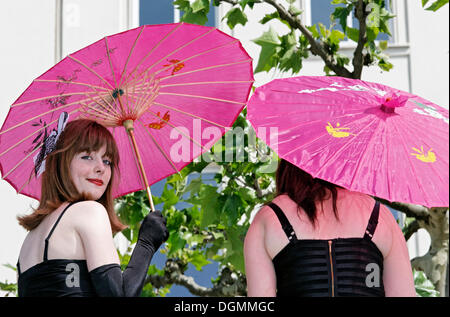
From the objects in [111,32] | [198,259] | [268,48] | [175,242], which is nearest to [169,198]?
Result: [175,242]

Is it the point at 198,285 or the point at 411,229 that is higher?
the point at 411,229

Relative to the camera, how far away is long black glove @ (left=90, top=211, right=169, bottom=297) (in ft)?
7.66

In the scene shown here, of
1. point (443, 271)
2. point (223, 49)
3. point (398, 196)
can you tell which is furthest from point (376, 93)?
point (443, 271)

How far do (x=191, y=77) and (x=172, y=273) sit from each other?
3.54 m

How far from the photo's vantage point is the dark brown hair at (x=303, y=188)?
2.59 metres

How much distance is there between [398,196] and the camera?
2.46 m

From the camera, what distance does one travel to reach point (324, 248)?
252 cm

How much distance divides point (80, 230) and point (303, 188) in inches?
33.7

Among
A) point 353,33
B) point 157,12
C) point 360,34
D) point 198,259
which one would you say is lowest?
point 198,259

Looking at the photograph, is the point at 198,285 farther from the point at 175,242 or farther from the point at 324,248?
the point at 324,248

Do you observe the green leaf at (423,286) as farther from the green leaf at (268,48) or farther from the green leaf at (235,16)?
the green leaf at (235,16)

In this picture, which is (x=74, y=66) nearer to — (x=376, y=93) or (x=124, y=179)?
(x=124, y=179)

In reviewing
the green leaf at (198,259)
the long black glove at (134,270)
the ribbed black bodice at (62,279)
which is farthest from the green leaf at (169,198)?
the ribbed black bodice at (62,279)
